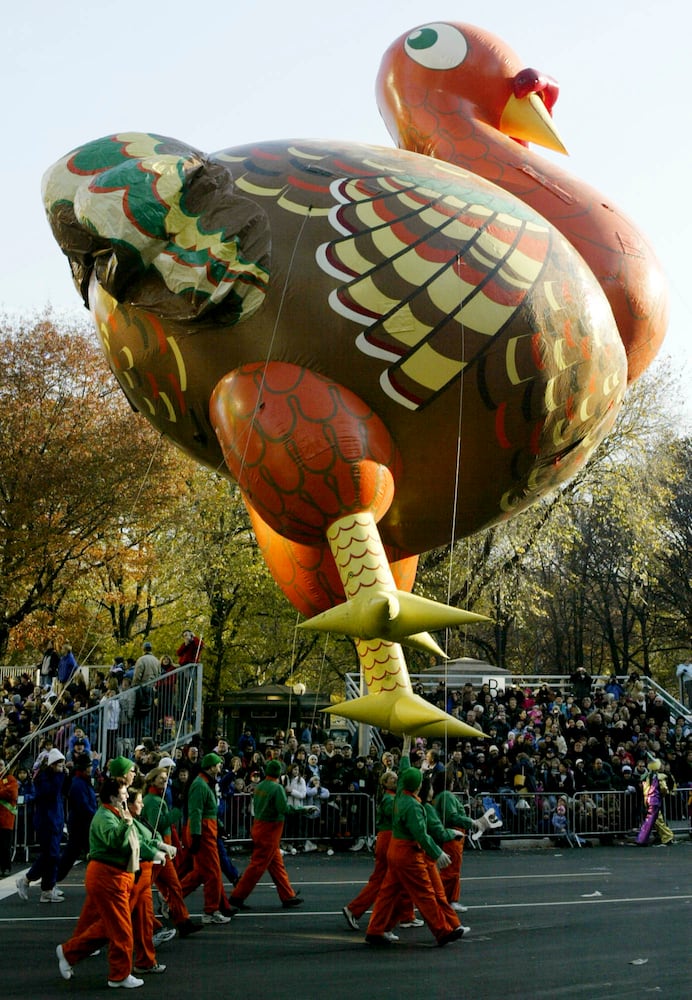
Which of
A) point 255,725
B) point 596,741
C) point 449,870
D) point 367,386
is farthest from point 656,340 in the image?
point 255,725

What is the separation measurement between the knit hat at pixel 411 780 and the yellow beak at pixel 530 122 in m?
6.23

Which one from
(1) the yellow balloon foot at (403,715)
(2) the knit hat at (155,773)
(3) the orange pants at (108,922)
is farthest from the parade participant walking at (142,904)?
(1) the yellow balloon foot at (403,715)

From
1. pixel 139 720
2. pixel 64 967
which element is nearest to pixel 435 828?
pixel 64 967

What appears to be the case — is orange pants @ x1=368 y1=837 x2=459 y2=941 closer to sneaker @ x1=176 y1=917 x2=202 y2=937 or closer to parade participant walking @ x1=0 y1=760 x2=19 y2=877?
sneaker @ x1=176 y1=917 x2=202 y2=937

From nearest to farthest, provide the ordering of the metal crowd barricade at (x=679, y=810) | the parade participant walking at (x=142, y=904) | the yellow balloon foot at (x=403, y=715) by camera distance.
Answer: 1. the parade participant walking at (x=142, y=904)
2. the yellow balloon foot at (x=403, y=715)
3. the metal crowd barricade at (x=679, y=810)

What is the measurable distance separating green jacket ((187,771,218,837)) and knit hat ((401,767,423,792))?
201cm

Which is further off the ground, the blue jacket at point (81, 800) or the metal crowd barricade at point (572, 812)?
the blue jacket at point (81, 800)

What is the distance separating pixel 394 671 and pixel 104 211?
4115 mm

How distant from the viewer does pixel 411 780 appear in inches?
396

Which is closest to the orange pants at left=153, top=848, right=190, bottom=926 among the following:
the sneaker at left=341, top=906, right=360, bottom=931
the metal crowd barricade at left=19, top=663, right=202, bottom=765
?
the sneaker at left=341, top=906, right=360, bottom=931

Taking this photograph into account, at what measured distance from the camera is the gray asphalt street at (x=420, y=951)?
797 centimetres

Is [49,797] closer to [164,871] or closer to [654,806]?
[164,871]

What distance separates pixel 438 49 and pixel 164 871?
7.88 meters

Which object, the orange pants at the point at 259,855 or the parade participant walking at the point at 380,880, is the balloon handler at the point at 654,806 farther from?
the orange pants at the point at 259,855
